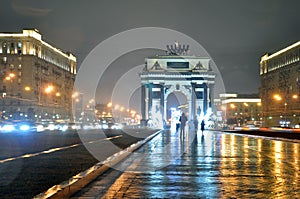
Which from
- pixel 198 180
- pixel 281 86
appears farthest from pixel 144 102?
pixel 198 180

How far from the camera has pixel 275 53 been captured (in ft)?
481

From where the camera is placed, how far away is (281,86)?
135 metres

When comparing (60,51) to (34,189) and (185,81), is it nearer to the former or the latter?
(185,81)

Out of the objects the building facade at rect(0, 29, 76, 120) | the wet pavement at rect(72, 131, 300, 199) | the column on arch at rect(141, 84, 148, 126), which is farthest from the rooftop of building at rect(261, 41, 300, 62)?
the wet pavement at rect(72, 131, 300, 199)

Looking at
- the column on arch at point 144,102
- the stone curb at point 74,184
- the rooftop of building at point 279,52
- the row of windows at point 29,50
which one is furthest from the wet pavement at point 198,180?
the rooftop of building at point 279,52

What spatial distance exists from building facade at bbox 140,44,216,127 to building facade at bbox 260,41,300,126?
18.1 meters

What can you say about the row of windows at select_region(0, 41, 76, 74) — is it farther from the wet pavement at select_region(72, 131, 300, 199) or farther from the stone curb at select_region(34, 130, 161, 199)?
the stone curb at select_region(34, 130, 161, 199)

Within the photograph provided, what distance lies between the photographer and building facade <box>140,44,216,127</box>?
11638 cm

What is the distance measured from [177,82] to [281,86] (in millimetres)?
34438

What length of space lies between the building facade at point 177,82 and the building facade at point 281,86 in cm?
1807

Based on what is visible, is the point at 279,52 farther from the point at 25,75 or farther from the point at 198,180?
the point at 198,180

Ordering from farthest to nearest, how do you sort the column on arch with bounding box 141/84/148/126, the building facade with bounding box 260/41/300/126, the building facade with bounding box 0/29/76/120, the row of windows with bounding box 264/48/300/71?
the row of windows with bounding box 264/48/300/71, the building facade with bounding box 260/41/300/126, the column on arch with bounding box 141/84/148/126, the building facade with bounding box 0/29/76/120

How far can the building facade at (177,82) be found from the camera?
116375mm

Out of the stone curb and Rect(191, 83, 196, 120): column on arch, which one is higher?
Rect(191, 83, 196, 120): column on arch
